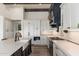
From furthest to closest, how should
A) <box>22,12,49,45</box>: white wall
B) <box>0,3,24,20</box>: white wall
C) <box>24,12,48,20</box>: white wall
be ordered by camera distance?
<box>24,12,48,20</box>: white wall < <box>22,12,49,45</box>: white wall < <box>0,3,24,20</box>: white wall

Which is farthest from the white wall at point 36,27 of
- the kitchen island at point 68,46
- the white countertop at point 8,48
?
the white countertop at point 8,48

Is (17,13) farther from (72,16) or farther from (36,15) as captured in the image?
(72,16)

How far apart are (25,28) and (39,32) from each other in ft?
3.44

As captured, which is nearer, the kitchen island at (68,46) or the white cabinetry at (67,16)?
the kitchen island at (68,46)

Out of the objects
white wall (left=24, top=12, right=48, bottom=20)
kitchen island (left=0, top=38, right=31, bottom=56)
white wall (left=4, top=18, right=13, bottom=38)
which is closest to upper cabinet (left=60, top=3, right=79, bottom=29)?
kitchen island (left=0, top=38, right=31, bottom=56)

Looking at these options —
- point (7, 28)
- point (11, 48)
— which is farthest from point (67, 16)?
point (7, 28)

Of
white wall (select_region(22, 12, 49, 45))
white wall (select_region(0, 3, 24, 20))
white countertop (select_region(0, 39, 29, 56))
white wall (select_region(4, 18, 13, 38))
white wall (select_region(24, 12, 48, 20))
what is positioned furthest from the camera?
white wall (select_region(24, 12, 48, 20))

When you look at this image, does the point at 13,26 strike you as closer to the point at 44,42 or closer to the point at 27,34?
the point at 27,34

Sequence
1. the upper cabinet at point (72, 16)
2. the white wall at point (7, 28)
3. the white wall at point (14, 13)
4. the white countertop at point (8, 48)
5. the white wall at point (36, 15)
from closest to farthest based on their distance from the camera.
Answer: the white countertop at point (8, 48) → the upper cabinet at point (72, 16) → the white wall at point (7, 28) → the white wall at point (14, 13) → the white wall at point (36, 15)

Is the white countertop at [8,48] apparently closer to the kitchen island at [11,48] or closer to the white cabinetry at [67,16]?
the kitchen island at [11,48]

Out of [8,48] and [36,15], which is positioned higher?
[36,15]

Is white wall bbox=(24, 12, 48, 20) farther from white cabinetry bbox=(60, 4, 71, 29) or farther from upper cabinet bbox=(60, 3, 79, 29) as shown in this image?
upper cabinet bbox=(60, 3, 79, 29)

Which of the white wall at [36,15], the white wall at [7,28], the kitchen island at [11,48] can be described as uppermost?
the white wall at [36,15]

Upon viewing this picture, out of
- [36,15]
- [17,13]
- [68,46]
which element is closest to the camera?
[68,46]
